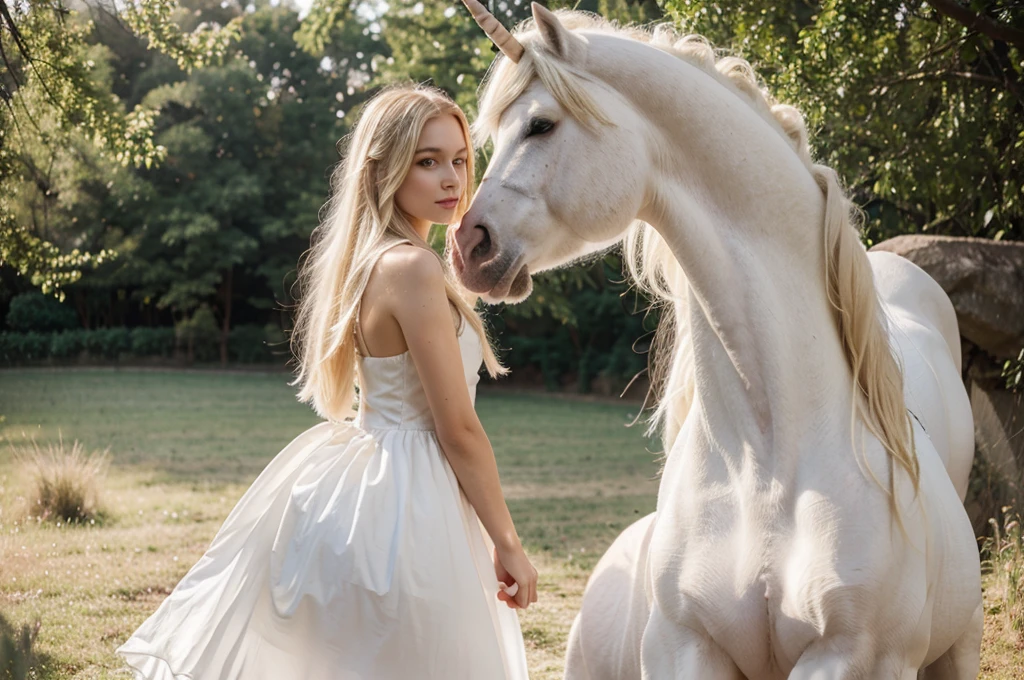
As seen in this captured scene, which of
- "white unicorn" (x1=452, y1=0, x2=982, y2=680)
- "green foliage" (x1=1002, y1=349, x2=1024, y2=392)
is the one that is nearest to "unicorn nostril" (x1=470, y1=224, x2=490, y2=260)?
"white unicorn" (x1=452, y1=0, x2=982, y2=680)

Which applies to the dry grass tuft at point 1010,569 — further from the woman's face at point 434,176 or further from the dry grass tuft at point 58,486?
the dry grass tuft at point 58,486

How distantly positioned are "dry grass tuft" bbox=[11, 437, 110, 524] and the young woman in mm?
5117

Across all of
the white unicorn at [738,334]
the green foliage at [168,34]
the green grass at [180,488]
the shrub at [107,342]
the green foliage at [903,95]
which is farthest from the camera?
the shrub at [107,342]

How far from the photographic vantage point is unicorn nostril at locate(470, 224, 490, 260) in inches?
73.4

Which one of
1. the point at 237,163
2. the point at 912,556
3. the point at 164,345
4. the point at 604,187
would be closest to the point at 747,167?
the point at 604,187

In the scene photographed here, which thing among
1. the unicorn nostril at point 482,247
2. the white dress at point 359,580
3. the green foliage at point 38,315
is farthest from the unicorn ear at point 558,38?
the green foliage at point 38,315

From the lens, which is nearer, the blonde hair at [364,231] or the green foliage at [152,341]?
the blonde hair at [364,231]

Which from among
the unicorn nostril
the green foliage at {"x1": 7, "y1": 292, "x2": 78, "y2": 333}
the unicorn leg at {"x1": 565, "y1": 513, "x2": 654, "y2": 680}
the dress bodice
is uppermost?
the unicorn nostril

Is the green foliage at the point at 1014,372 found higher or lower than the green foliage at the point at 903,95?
lower

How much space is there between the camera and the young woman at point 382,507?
212cm

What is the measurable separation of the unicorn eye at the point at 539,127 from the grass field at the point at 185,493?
328 centimetres

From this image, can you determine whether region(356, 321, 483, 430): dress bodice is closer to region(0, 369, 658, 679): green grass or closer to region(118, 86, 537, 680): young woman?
region(118, 86, 537, 680): young woman

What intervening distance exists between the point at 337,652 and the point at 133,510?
7176mm

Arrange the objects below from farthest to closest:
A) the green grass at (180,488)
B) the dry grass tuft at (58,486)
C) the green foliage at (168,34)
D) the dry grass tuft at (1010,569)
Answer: the dry grass tuft at (58,486) < the green foliage at (168,34) < the green grass at (180,488) < the dry grass tuft at (1010,569)
